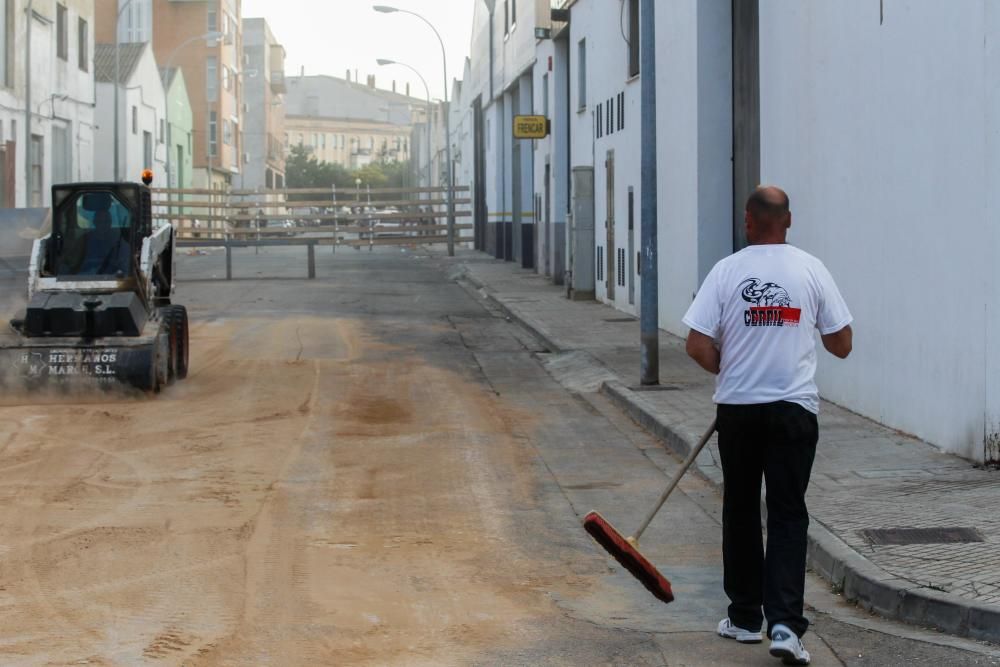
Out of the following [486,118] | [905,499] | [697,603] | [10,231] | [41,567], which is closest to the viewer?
[697,603]

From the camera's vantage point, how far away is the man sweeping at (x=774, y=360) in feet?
18.1

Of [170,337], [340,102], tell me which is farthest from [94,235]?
[340,102]

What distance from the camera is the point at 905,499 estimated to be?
26.6 feet

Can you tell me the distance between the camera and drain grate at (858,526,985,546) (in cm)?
707

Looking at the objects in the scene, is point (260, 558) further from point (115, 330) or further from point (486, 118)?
point (486, 118)

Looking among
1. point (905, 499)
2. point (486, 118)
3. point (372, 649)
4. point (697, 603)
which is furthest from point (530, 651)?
point (486, 118)

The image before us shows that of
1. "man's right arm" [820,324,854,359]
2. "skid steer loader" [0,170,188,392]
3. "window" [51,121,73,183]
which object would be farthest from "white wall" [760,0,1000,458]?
"window" [51,121,73,183]

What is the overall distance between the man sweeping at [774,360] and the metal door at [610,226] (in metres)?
17.9

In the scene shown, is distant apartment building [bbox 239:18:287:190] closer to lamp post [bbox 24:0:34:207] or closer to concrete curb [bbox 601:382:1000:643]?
lamp post [bbox 24:0:34:207]

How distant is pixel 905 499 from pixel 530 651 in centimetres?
337

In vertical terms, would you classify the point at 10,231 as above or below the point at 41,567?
above

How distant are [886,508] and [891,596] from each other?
1780 millimetres

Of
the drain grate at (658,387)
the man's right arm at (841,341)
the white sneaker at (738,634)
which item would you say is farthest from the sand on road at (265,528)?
the man's right arm at (841,341)

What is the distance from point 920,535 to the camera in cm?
720
